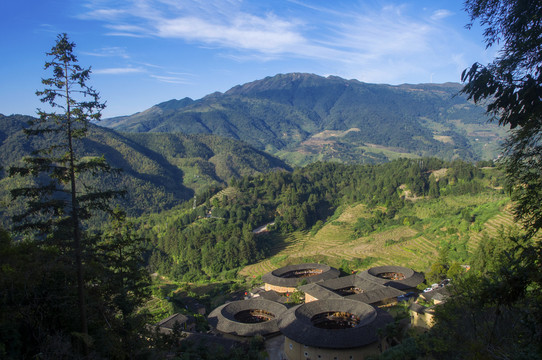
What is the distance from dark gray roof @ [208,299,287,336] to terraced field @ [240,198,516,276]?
16458 millimetres

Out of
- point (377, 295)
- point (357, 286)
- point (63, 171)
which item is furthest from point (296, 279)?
point (63, 171)

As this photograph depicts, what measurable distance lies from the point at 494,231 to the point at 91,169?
35.9 meters

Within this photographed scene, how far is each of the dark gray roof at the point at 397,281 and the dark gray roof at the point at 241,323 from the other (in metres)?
9.43

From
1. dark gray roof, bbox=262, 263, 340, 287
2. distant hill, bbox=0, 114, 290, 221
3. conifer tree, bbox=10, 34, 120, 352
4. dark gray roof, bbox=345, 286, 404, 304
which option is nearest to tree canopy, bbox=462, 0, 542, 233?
conifer tree, bbox=10, 34, 120, 352

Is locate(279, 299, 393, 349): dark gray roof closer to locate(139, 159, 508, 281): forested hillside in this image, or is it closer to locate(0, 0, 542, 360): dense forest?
locate(0, 0, 542, 360): dense forest

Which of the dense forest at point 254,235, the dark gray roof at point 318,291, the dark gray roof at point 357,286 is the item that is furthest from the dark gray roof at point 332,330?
the dark gray roof at point 318,291

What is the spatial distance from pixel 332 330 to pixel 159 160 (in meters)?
144

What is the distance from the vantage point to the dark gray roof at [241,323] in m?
22.0

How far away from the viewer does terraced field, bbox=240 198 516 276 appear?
1407 inches

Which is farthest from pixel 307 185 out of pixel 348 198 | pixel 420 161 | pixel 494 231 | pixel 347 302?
pixel 347 302

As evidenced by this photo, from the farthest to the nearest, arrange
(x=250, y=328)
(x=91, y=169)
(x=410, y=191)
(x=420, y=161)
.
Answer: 1. (x=420, y=161)
2. (x=410, y=191)
3. (x=250, y=328)
4. (x=91, y=169)

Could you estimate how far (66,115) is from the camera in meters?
8.73

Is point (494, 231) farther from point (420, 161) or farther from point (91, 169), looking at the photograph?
point (420, 161)

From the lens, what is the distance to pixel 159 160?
498 feet
